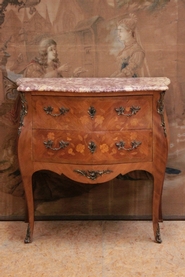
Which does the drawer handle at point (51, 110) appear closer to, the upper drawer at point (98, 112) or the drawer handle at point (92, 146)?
the upper drawer at point (98, 112)

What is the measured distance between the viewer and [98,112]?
2.35 m

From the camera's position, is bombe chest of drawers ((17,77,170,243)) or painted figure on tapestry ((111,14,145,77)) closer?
bombe chest of drawers ((17,77,170,243))

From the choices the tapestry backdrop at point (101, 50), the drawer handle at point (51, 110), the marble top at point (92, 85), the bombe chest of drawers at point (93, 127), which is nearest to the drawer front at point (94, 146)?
the bombe chest of drawers at point (93, 127)

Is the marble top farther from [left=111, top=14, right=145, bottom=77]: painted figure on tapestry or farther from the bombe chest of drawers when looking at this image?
[left=111, top=14, right=145, bottom=77]: painted figure on tapestry

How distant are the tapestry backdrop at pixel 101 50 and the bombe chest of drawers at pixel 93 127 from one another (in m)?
0.37

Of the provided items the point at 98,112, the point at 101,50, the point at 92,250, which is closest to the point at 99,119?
the point at 98,112

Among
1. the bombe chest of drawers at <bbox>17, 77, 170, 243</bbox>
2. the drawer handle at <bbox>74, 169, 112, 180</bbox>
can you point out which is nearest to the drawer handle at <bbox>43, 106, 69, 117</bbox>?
the bombe chest of drawers at <bbox>17, 77, 170, 243</bbox>

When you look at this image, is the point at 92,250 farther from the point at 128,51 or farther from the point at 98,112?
the point at 128,51

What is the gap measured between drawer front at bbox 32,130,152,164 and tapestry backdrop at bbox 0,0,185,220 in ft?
1.69

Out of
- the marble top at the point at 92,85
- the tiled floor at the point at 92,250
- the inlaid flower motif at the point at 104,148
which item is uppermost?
the marble top at the point at 92,85

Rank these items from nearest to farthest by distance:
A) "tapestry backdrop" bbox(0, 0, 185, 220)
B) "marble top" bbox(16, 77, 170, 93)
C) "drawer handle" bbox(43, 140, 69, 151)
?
"marble top" bbox(16, 77, 170, 93)
"drawer handle" bbox(43, 140, 69, 151)
"tapestry backdrop" bbox(0, 0, 185, 220)

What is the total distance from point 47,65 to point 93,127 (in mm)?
711

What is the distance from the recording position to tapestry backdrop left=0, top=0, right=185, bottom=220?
108 inches

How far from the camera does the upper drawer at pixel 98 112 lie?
7.68ft
